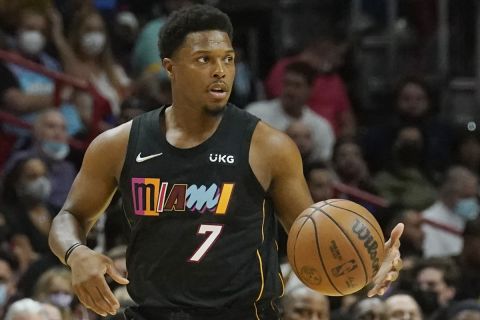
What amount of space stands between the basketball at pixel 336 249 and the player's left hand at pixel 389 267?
55mm

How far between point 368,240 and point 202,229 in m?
0.67

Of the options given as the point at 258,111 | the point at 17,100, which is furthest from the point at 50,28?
the point at 258,111

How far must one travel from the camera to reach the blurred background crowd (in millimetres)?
9156

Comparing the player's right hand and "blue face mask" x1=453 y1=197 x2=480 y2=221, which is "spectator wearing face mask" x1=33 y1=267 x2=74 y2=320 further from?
"blue face mask" x1=453 y1=197 x2=480 y2=221

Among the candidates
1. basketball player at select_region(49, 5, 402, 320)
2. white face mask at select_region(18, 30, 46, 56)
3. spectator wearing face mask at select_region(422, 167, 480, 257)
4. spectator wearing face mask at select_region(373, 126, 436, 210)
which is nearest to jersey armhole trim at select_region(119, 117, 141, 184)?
basketball player at select_region(49, 5, 402, 320)

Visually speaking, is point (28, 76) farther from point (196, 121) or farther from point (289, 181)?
point (289, 181)

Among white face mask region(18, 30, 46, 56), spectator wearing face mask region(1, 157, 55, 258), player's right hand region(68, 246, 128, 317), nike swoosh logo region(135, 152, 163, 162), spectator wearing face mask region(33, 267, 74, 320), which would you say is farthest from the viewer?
white face mask region(18, 30, 46, 56)

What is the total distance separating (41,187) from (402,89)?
3.50m

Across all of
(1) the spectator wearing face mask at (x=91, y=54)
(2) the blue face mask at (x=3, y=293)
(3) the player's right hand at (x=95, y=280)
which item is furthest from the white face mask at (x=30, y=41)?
(3) the player's right hand at (x=95, y=280)

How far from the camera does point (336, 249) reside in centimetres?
515

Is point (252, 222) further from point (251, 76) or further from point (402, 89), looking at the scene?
point (251, 76)

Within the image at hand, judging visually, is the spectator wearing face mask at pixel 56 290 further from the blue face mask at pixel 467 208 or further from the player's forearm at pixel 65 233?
the blue face mask at pixel 467 208

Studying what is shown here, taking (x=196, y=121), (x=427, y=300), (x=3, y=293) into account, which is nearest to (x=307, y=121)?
(x=427, y=300)

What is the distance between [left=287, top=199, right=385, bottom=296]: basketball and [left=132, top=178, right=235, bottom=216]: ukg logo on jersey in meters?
0.34
